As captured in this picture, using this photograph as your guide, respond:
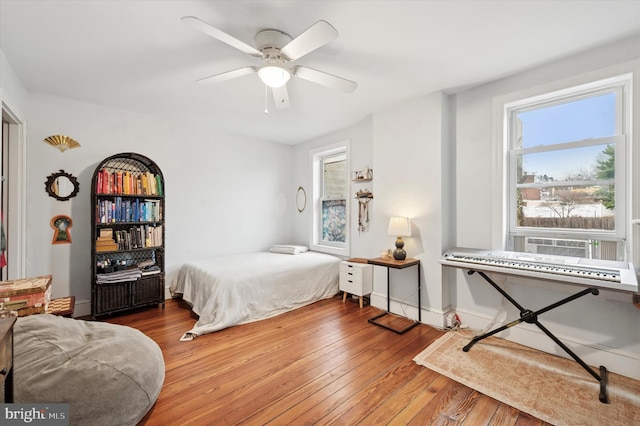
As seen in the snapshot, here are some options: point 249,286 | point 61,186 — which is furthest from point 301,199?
point 61,186

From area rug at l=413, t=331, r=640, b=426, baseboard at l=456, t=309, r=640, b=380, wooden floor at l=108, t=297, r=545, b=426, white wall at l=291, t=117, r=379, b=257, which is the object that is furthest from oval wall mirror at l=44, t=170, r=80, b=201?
baseboard at l=456, t=309, r=640, b=380

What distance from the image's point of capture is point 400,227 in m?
3.14

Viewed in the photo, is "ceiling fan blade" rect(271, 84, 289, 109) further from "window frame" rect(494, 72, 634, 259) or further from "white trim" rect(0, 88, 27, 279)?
"white trim" rect(0, 88, 27, 279)

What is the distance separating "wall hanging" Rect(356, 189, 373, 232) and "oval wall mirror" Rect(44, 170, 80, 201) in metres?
3.54

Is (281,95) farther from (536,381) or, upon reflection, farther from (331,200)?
(536,381)

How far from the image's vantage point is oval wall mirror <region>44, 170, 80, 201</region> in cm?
317

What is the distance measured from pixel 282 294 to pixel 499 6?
331cm

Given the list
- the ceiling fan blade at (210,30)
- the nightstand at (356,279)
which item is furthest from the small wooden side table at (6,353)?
the nightstand at (356,279)

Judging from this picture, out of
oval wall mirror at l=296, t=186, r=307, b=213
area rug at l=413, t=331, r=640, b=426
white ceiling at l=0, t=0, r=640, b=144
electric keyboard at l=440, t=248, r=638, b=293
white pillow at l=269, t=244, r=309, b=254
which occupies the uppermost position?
white ceiling at l=0, t=0, r=640, b=144

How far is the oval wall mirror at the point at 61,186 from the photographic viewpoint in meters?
3.17

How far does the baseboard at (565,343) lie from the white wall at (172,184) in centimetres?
344

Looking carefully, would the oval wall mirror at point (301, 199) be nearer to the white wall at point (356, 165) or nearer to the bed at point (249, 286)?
the white wall at point (356, 165)

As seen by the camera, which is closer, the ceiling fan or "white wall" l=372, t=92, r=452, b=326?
the ceiling fan

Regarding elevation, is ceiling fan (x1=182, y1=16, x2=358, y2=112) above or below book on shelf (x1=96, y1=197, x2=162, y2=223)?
above
